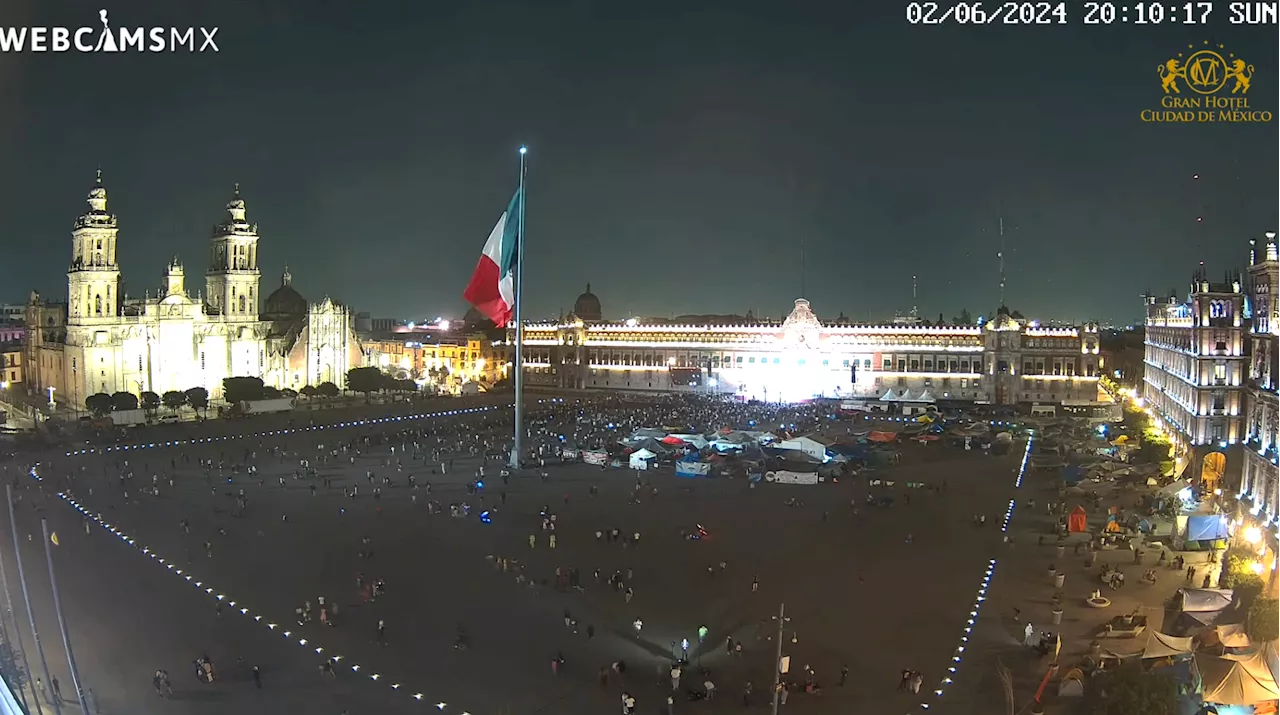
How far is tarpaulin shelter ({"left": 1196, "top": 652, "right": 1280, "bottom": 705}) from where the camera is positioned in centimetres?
1560

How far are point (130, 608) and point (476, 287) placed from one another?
46.1 feet

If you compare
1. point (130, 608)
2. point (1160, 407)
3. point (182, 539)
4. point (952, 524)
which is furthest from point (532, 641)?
point (1160, 407)

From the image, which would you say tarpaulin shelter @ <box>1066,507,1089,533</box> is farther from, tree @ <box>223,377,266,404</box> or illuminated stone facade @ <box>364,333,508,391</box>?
illuminated stone facade @ <box>364,333,508,391</box>

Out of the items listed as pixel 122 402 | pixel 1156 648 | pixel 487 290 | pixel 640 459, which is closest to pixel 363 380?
pixel 122 402

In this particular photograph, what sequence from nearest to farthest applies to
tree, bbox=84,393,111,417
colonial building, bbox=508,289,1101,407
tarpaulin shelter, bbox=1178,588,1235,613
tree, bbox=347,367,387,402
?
tarpaulin shelter, bbox=1178,588,1235,613 < tree, bbox=84,393,111,417 < tree, bbox=347,367,387,402 < colonial building, bbox=508,289,1101,407

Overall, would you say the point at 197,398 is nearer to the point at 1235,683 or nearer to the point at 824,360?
the point at 824,360

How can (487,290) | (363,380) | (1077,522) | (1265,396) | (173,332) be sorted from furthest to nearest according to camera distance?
1. (363,380)
2. (173,332)
3. (487,290)
4. (1077,522)
5. (1265,396)

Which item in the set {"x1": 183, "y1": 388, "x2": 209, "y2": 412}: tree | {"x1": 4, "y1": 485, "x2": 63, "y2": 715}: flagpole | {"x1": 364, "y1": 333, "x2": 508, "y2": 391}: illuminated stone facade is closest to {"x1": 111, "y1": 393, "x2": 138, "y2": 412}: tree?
{"x1": 183, "y1": 388, "x2": 209, "y2": 412}: tree

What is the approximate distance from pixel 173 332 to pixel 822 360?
2047 inches

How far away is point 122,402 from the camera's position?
54281 millimetres

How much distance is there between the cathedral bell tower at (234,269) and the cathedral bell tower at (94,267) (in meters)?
10.1

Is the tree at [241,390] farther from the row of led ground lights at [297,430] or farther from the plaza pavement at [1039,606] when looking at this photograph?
the plaza pavement at [1039,606]

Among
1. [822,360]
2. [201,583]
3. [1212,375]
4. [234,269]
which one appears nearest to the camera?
[201,583]

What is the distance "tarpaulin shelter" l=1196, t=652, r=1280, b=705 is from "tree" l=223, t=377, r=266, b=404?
183 feet
